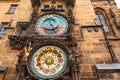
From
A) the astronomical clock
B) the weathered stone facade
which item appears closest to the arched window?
the weathered stone facade

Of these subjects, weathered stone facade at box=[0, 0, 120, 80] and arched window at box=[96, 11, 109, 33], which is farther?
arched window at box=[96, 11, 109, 33]

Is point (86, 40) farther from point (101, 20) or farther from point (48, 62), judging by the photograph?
point (101, 20)

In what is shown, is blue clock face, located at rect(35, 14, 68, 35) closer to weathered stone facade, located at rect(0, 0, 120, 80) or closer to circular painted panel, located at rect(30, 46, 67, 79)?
weathered stone facade, located at rect(0, 0, 120, 80)

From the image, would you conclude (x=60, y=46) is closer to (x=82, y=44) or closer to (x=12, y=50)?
(x=82, y=44)

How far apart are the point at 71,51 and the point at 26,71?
9.42 feet

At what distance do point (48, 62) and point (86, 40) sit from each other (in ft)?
10.5

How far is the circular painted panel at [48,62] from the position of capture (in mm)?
8336

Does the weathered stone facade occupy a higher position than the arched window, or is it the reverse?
the arched window

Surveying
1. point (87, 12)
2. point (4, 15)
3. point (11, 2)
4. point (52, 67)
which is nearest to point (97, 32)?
point (87, 12)

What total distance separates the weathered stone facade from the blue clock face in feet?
1.77

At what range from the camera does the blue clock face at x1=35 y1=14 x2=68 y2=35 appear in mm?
10484

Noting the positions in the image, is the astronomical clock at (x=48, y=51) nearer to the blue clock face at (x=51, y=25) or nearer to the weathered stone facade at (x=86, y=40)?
the blue clock face at (x=51, y=25)

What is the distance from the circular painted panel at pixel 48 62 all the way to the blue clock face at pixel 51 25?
1739mm

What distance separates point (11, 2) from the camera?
58.8 feet
